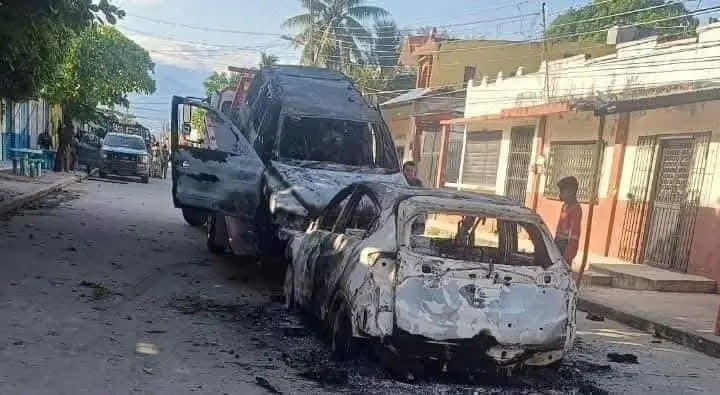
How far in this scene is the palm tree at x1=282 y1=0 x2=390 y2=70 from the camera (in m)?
41.9

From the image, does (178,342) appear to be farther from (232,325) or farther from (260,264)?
(260,264)

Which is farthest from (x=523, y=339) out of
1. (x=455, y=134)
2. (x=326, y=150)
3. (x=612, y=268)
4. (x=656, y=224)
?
(x=455, y=134)

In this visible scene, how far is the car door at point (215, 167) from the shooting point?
912cm

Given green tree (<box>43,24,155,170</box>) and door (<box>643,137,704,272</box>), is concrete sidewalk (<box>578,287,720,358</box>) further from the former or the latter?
Result: green tree (<box>43,24,155,170</box>)

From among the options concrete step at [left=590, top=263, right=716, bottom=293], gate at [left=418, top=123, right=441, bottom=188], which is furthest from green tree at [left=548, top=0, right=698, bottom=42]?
concrete step at [left=590, top=263, right=716, bottom=293]

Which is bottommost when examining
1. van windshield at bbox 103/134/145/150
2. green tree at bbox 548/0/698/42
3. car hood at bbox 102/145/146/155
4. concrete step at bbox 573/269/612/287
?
concrete step at bbox 573/269/612/287

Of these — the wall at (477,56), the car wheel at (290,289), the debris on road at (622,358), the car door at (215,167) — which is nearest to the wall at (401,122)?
the wall at (477,56)

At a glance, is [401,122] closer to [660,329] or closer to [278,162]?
[278,162]

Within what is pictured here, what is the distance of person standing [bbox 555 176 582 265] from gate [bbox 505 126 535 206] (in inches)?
414

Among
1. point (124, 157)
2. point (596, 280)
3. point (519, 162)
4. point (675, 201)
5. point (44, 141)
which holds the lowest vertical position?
point (596, 280)

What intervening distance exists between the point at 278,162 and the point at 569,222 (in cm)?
374

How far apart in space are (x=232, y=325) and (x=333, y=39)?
121 ft

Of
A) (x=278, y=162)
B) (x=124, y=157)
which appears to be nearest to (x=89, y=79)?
(x=124, y=157)

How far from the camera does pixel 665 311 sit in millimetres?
9141
